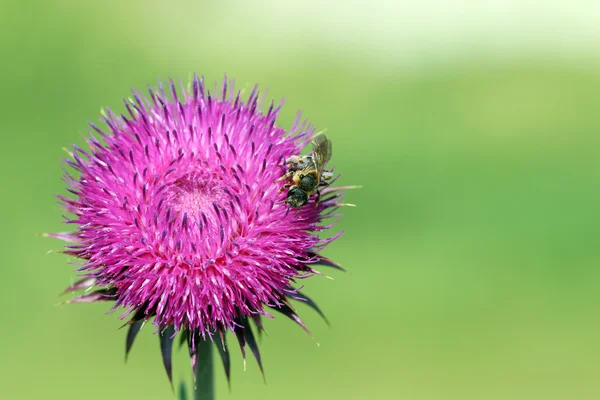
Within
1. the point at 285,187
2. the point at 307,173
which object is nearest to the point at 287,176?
the point at 285,187

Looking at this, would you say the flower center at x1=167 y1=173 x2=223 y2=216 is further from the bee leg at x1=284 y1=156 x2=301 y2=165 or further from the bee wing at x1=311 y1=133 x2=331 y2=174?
the bee wing at x1=311 y1=133 x2=331 y2=174

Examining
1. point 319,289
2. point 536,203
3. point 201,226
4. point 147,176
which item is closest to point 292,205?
point 201,226

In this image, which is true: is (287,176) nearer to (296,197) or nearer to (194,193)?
(296,197)

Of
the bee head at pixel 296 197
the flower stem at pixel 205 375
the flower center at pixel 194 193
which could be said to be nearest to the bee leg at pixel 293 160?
the bee head at pixel 296 197

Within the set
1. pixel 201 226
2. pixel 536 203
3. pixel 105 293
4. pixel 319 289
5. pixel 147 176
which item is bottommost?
pixel 319 289

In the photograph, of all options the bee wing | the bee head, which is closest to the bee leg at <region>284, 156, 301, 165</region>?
the bee wing

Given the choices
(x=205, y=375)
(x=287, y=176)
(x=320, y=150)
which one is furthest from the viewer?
(x=205, y=375)

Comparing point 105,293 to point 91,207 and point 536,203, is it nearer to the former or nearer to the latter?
point 91,207
